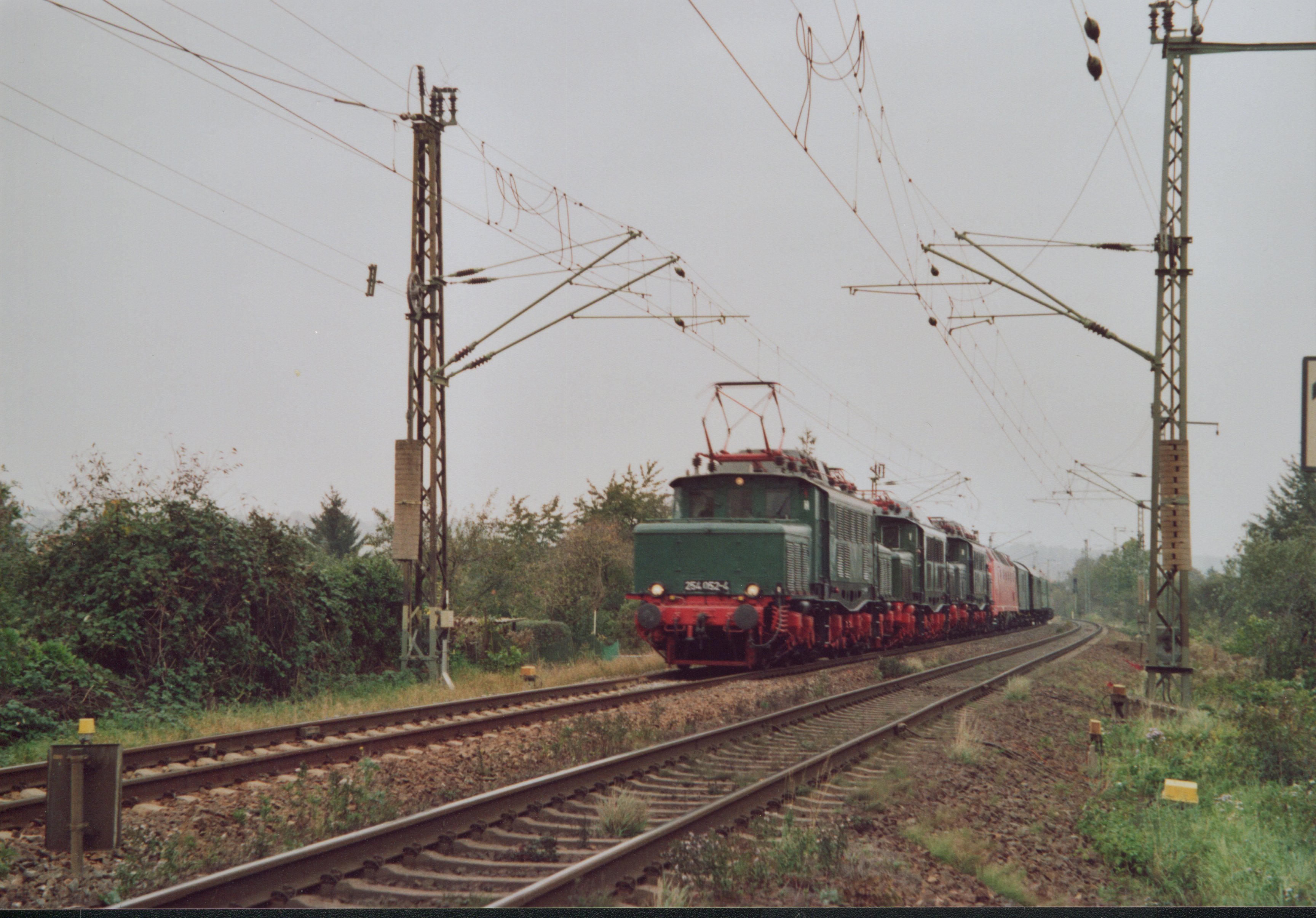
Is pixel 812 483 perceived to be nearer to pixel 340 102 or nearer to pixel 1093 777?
pixel 1093 777

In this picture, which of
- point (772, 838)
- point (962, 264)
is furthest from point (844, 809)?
point (962, 264)

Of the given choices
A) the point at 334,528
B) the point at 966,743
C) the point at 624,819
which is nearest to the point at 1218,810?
the point at 966,743

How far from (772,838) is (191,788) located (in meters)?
4.89

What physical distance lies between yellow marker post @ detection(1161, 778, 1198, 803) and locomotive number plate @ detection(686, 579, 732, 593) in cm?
1110

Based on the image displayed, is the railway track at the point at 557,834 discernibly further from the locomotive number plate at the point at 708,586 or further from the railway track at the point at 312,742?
the locomotive number plate at the point at 708,586

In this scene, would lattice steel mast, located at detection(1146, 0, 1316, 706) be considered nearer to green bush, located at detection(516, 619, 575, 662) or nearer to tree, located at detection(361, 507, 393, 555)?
green bush, located at detection(516, 619, 575, 662)

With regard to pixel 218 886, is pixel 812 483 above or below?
above

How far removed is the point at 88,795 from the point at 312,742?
4.61 metres

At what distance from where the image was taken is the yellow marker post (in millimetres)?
8664

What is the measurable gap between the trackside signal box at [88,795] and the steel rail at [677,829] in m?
2.89

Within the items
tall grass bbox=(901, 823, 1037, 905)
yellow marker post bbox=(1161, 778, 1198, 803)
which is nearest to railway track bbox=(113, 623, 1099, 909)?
A: tall grass bbox=(901, 823, 1037, 905)

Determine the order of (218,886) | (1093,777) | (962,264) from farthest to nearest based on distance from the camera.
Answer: (962,264) → (1093,777) → (218,886)

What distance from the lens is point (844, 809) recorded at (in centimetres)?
897

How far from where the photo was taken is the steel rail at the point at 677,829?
20.0ft
